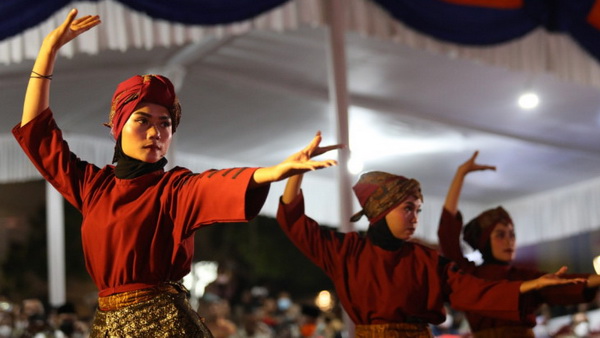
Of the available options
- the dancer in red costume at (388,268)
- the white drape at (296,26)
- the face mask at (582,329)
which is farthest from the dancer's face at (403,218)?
the face mask at (582,329)

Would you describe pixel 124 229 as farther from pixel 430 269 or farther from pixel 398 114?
pixel 398 114

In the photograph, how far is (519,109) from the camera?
912 centimetres

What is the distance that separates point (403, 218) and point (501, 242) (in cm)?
103

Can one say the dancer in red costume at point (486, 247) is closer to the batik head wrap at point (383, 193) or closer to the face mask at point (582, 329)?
the batik head wrap at point (383, 193)

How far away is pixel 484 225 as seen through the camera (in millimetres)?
4516

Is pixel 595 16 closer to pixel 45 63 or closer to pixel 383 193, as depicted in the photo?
pixel 383 193

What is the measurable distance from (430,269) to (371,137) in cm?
644

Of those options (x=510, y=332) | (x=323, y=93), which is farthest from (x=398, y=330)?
(x=323, y=93)

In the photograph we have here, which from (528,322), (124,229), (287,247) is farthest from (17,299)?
(124,229)

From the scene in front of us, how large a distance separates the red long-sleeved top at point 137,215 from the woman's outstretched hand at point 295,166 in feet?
0.40

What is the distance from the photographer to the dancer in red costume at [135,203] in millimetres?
2426

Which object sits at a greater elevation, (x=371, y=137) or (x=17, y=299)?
(x=371, y=137)

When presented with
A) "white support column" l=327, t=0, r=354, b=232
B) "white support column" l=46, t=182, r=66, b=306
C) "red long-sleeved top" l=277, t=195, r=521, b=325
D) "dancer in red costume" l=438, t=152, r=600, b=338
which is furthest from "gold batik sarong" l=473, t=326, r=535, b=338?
"white support column" l=46, t=182, r=66, b=306

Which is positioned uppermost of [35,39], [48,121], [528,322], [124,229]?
[35,39]
